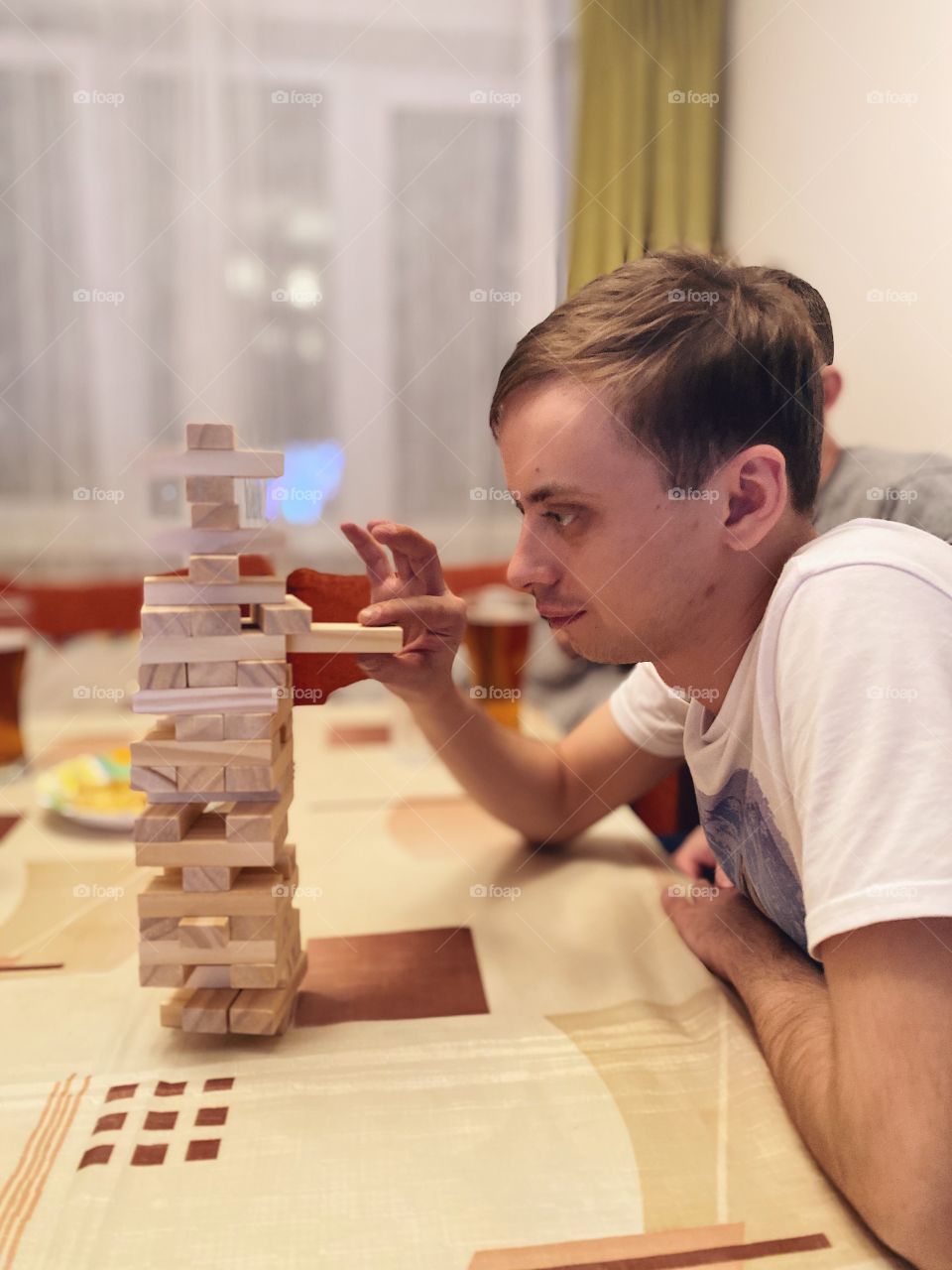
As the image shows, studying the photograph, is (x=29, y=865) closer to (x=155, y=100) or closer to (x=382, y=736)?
(x=382, y=736)

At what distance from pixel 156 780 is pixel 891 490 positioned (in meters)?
0.85

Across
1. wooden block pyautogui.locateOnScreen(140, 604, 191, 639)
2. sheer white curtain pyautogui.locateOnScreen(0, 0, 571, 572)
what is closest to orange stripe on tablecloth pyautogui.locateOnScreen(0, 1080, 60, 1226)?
wooden block pyautogui.locateOnScreen(140, 604, 191, 639)

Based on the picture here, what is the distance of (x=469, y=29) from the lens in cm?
244

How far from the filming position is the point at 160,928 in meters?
0.71

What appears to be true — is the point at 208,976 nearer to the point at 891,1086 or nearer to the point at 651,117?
the point at 891,1086

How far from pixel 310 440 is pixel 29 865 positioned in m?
1.69

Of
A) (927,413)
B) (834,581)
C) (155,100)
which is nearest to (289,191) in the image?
(155,100)

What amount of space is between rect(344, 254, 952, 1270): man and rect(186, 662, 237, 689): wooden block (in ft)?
0.44

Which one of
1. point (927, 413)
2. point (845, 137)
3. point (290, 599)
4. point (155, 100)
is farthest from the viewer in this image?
point (155, 100)

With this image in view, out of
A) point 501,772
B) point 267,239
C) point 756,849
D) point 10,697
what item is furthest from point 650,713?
point 267,239

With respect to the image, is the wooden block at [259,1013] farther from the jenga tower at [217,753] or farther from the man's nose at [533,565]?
the man's nose at [533,565]

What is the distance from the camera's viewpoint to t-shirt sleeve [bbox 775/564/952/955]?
523mm

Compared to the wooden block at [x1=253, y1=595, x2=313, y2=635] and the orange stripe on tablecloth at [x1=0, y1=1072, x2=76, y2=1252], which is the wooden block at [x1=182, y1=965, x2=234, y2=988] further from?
the wooden block at [x1=253, y1=595, x2=313, y2=635]

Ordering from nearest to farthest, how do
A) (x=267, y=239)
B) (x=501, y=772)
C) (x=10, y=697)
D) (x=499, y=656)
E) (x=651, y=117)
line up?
(x=501, y=772) → (x=10, y=697) → (x=499, y=656) → (x=651, y=117) → (x=267, y=239)
